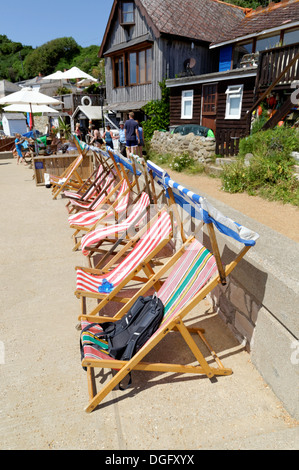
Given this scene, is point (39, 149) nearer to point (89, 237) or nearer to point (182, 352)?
point (89, 237)

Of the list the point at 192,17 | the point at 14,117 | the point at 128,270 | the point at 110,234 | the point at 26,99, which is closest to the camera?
the point at 128,270

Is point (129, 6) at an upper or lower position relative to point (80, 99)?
upper

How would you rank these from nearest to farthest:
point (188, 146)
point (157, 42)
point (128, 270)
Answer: point (128, 270)
point (188, 146)
point (157, 42)

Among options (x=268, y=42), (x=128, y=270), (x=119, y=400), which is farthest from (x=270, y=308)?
(x=268, y=42)

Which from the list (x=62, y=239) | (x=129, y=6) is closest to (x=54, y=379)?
(x=62, y=239)

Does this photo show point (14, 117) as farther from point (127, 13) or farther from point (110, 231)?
point (110, 231)

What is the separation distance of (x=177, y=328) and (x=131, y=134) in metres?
9.36

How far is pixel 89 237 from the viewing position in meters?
4.00

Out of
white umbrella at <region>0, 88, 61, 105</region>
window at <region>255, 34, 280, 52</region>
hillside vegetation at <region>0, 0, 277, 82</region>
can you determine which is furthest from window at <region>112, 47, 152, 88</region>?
hillside vegetation at <region>0, 0, 277, 82</region>

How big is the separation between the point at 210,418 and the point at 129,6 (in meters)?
20.7

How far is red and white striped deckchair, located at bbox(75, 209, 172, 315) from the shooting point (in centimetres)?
287

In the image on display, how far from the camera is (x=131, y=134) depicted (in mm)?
10648

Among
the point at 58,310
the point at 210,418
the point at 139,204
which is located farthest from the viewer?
the point at 139,204

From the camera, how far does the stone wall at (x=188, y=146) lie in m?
8.83
